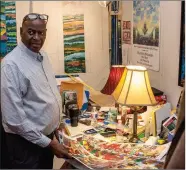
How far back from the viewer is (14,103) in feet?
4.61

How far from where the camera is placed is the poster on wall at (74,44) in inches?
104

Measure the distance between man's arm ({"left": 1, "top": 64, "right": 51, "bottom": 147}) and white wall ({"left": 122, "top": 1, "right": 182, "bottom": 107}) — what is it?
1.04m

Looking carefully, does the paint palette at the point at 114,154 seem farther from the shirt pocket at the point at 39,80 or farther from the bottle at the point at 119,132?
the shirt pocket at the point at 39,80

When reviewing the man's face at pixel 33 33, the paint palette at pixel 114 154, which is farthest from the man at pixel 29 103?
the paint palette at pixel 114 154

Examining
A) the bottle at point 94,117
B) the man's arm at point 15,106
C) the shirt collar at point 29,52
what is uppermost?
the shirt collar at point 29,52

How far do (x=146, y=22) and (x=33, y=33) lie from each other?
101 cm

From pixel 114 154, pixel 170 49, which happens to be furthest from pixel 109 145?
pixel 170 49

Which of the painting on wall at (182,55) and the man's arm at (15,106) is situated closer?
the man's arm at (15,106)

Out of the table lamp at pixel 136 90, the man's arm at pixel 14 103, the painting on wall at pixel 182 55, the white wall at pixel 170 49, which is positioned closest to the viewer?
the man's arm at pixel 14 103

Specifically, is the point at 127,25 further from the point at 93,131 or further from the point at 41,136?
the point at 41,136

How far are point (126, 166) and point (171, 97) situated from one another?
899 millimetres

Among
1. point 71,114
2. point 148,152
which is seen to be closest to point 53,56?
point 71,114

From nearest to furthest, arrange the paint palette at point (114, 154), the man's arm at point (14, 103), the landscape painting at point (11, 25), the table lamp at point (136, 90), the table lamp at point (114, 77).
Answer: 1. the paint palette at point (114, 154)
2. the man's arm at point (14, 103)
3. the table lamp at point (136, 90)
4. the table lamp at point (114, 77)
5. the landscape painting at point (11, 25)

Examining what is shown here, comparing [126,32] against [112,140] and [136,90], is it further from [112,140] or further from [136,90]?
[112,140]
